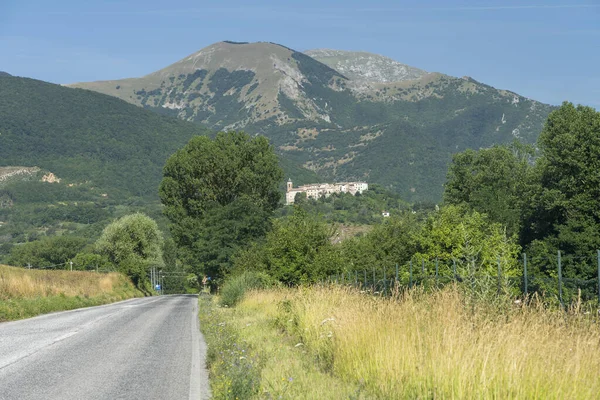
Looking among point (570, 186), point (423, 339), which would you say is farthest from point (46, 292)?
point (570, 186)

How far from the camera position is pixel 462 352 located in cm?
750

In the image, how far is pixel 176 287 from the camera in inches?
6432

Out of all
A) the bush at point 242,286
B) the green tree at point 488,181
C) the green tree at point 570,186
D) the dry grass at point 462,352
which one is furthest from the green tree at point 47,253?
the dry grass at point 462,352

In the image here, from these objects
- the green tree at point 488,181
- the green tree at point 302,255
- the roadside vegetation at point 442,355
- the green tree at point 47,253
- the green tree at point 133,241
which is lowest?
the green tree at point 47,253

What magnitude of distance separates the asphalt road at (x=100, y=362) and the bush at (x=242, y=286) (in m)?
10.0

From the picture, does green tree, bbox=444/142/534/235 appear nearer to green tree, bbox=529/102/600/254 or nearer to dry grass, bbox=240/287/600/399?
green tree, bbox=529/102/600/254

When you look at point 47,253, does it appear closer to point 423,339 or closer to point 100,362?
point 100,362

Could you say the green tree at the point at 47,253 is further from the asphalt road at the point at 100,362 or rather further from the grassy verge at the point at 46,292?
the asphalt road at the point at 100,362

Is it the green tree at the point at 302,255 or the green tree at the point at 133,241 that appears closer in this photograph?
the green tree at the point at 302,255

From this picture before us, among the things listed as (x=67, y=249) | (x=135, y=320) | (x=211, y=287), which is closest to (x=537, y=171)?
(x=211, y=287)

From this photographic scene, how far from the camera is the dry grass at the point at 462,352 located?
6.52 m

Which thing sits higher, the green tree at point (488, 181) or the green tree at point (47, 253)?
the green tree at point (488, 181)

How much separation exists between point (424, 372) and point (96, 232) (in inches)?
6806

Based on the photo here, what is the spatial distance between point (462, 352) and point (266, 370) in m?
3.72
